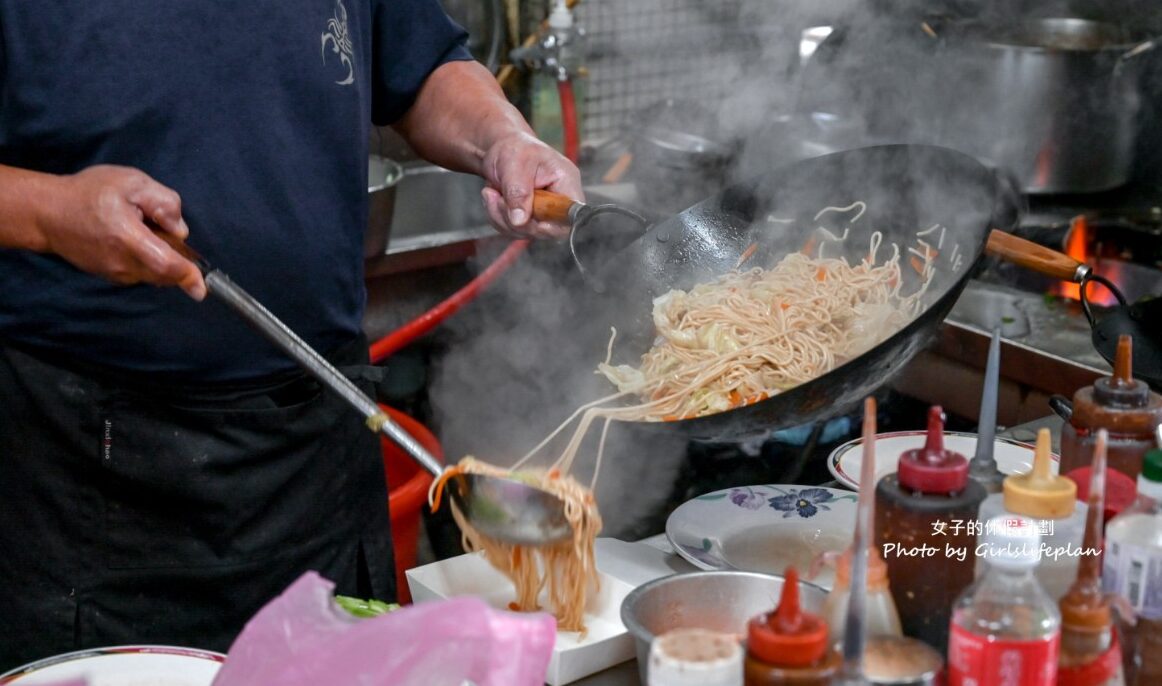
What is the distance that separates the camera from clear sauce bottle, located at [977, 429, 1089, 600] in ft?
4.37

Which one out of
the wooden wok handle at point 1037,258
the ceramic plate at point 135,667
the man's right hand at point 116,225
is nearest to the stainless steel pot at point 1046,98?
the wooden wok handle at point 1037,258

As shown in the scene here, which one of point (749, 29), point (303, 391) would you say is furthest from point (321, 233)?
point (749, 29)

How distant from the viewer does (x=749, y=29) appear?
15.7 ft

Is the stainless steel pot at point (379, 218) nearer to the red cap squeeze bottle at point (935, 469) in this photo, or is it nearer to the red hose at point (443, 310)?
the red hose at point (443, 310)

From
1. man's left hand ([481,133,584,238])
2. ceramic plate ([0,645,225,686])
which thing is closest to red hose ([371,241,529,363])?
man's left hand ([481,133,584,238])

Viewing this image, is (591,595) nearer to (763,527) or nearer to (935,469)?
(763,527)

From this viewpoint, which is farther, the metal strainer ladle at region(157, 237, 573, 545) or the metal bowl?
the metal strainer ladle at region(157, 237, 573, 545)

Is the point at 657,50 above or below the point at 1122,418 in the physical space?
above

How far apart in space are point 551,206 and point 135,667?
3.61 ft

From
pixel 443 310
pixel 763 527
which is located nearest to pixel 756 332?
pixel 763 527

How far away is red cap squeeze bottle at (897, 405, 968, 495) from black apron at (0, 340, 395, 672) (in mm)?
1342

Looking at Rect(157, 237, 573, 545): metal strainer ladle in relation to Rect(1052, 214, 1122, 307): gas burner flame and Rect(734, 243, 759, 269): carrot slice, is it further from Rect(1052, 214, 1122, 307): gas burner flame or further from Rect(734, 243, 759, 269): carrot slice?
Rect(1052, 214, 1122, 307): gas burner flame

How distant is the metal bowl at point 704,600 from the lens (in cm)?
156

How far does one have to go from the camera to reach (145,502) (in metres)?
2.29
